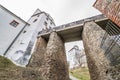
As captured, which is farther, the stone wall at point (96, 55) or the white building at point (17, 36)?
the white building at point (17, 36)

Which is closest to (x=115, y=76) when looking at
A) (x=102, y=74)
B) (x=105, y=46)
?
(x=102, y=74)

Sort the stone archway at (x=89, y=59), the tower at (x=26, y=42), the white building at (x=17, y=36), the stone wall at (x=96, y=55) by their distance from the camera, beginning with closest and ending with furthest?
the stone wall at (x=96, y=55)
the stone archway at (x=89, y=59)
the tower at (x=26, y=42)
the white building at (x=17, y=36)

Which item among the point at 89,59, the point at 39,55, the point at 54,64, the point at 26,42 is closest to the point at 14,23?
the point at 26,42

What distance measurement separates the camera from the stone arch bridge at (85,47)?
636cm

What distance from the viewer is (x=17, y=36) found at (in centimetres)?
1805

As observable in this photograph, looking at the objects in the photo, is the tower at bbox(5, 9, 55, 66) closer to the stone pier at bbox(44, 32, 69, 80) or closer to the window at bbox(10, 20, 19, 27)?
the window at bbox(10, 20, 19, 27)

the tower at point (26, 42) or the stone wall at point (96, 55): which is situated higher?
the tower at point (26, 42)

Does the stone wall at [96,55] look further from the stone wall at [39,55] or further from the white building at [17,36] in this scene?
the white building at [17,36]

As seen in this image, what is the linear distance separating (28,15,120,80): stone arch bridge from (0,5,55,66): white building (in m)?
4.85

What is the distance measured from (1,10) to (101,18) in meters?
14.4

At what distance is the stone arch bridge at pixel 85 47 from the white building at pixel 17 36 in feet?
15.9

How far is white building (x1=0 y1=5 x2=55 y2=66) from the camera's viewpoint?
1554 centimetres

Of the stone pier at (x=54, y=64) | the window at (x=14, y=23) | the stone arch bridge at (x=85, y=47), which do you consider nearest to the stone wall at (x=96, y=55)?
the stone arch bridge at (x=85, y=47)

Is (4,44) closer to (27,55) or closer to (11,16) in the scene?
(27,55)
